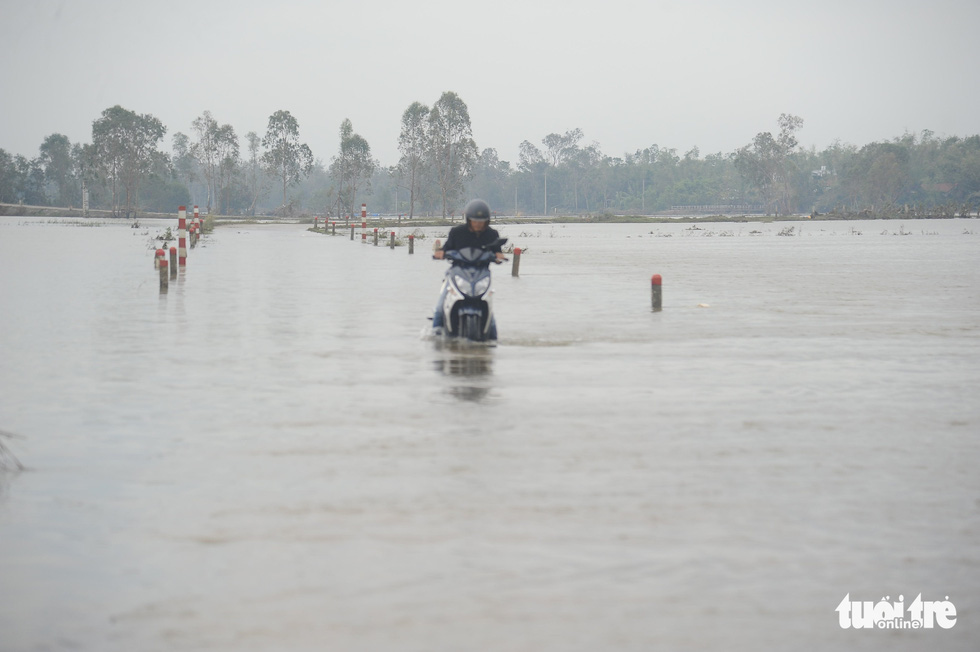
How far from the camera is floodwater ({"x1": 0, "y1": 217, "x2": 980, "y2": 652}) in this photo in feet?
15.0

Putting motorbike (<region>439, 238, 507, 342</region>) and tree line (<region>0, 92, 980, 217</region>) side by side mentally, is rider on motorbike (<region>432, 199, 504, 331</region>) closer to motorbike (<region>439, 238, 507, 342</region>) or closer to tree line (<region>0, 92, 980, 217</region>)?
motorbike (<region>439, 238, 507, 342</region>)

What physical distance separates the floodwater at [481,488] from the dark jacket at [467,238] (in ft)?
4.07

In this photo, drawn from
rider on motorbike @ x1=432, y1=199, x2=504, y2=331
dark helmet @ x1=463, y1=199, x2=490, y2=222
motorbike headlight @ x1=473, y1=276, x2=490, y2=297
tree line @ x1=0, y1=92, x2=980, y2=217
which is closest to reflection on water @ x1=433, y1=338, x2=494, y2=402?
motorbike headlight @ x1=473, y1=276, x2=490, y2=297

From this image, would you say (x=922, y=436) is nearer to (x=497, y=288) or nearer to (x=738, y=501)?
(x=738, y=501)

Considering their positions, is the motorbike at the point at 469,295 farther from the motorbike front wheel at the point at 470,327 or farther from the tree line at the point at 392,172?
the tree line at the point at 392,172

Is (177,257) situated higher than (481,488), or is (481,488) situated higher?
(177,257)

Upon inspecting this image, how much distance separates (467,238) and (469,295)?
677 millimetres

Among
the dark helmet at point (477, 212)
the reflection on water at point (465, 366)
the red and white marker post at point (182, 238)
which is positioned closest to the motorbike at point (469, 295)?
the reflection on water at point (465, 366)

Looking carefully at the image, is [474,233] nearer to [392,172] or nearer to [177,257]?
[177,257]

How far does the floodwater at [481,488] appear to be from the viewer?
15.0 feet

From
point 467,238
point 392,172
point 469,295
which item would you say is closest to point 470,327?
point 469,295

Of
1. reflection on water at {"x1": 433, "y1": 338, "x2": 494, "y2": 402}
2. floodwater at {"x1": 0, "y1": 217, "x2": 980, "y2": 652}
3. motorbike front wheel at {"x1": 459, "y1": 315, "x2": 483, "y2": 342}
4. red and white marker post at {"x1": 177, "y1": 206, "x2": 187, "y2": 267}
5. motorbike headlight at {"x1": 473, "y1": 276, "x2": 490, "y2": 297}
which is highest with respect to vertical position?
red and white marker post at {"x1": 177, "y1": 206, "x2": 187, "y2": 267}

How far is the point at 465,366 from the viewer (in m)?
12.2

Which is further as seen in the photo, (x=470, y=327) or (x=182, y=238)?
(x=182, y=238)
